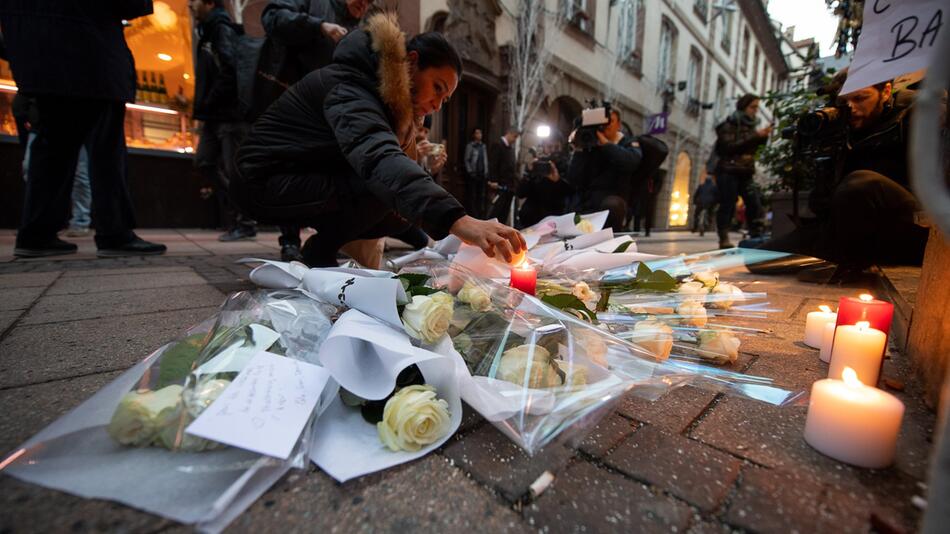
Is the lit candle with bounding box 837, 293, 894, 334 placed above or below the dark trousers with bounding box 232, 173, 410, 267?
below

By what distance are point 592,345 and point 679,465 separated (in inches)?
10.4

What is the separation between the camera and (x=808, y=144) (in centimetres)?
230

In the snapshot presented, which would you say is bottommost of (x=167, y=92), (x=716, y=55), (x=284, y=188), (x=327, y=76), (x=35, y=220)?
(x=35, y=220)

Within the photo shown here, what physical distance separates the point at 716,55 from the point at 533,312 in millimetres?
19232

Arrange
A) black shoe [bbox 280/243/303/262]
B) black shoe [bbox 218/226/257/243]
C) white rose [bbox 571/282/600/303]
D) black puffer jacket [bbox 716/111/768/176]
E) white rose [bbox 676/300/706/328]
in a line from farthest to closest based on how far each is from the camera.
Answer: black puffer jacket [bbox 716/111/768/176] < black shoe [bbox 218/226/257/243] < black shoe [bbox 280/243/303/262] < white rose [bbox 571/282/600/303] < white rose [bbox 676/300/706/328]

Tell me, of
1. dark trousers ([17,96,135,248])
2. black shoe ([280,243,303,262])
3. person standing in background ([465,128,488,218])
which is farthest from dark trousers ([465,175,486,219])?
dark trousers ([17,96,135,248])

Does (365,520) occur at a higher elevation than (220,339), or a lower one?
lower

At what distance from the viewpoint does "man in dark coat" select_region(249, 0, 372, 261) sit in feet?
7.30

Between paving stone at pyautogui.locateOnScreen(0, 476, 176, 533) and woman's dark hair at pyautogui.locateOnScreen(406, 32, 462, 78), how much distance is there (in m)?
1.49

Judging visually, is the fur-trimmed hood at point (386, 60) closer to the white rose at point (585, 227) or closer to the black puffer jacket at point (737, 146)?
the white rose at point (585, 227)

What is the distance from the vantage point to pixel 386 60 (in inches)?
58.0

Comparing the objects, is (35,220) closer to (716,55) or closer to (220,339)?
(220,339)

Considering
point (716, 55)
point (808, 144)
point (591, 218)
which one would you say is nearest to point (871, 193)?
point (808, 144)

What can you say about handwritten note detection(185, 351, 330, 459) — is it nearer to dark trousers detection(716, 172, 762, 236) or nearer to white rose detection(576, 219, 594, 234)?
white rose detection(576, 219, 594, 234)
